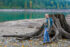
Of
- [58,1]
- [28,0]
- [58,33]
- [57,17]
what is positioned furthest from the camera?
[58,1]

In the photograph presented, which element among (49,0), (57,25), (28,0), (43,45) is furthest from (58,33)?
(49,0)

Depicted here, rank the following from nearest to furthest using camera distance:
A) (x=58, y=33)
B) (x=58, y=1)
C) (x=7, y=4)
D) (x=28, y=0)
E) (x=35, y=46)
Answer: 1. (x=35, y=46)
2. (x=58, y=33)
3. (x=7, y=4)
4. (x=28, y=0)
5. (x=58, y=1)

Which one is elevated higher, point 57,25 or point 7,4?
point 57,25

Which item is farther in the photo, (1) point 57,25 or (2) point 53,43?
(1) point 57,25

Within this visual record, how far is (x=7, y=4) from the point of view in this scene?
158 meters

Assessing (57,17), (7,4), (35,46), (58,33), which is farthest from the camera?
(7,4)

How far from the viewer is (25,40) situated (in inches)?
441

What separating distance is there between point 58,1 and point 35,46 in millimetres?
191887

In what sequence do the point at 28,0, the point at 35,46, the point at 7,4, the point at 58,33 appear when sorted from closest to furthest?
the point at 35,46 < the point at 58,33 < the point at 7,4 < the point at 28,0

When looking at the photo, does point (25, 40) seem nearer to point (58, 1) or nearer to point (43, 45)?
point (43, 45)

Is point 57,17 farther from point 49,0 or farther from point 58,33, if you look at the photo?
point 49,0

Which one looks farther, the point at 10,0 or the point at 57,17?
the point at 10,0

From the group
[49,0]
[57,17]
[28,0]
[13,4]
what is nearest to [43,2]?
[49,0]

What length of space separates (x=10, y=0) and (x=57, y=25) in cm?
15667
